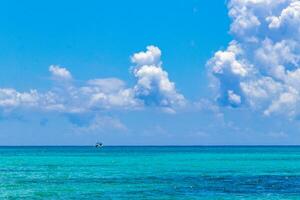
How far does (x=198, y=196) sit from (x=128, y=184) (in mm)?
13224

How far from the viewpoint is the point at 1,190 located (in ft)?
201

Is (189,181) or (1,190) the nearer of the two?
(1,190)

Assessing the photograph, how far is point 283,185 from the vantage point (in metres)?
65.7

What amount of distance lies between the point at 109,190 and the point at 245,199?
14388mm

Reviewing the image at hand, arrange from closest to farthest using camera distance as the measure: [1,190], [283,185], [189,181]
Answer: [1,190] → [283,185] → [189,181]

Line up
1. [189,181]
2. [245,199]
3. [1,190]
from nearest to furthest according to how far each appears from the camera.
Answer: [245,199], [1,190], [189,181]

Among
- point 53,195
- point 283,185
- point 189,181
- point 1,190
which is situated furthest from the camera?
point 189,181

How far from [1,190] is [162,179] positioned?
21160 millimetres

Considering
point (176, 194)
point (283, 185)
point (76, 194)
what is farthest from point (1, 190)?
point (283, 185)

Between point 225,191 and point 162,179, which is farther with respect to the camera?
point 162,179

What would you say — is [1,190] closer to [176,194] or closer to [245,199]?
[176,194]

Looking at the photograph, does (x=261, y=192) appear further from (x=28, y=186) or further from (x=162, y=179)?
(x=28, y=186)

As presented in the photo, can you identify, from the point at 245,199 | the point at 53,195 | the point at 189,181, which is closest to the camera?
the point at 245,199

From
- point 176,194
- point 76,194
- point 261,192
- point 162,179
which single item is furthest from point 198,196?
point 162,179
